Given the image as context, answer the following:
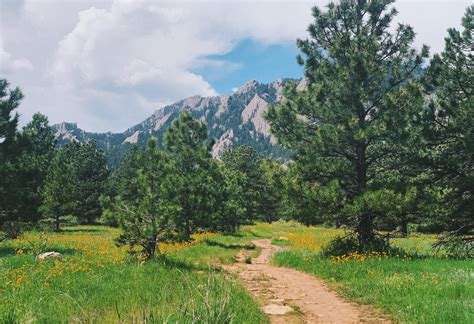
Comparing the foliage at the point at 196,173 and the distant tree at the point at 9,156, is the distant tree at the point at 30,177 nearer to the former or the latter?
the distant tree at the point at 9,156

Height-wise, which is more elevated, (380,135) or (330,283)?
(380,135)

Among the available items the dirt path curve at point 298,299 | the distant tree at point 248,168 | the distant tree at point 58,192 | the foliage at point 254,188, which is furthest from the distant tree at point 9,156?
the distant tree at point 248,168

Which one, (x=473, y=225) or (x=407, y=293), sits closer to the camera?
(x=407, y=293)

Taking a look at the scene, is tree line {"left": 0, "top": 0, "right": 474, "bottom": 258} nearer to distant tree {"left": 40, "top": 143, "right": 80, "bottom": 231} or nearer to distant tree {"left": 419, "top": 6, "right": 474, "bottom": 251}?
distant tree {"left": 419, "top": 6, "right": 474, "bottom": 251}

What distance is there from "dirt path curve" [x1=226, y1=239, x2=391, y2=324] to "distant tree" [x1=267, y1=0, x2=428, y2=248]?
156 inches

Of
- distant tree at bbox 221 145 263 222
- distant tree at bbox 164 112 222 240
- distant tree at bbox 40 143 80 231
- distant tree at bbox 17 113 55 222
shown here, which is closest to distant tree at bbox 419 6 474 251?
distant tree at bbox 164 112 222 240

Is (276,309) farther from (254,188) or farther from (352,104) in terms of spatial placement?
(254,188)

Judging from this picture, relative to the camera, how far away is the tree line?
49.2 ft

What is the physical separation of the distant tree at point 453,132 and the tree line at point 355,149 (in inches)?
1.9

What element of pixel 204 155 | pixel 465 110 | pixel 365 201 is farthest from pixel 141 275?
pixel 204 155

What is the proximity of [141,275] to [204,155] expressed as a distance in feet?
56.5

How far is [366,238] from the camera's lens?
57.6ft

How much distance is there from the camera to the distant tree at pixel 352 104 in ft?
54.2

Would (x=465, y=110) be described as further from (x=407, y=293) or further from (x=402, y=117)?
(x=407, y=293)
